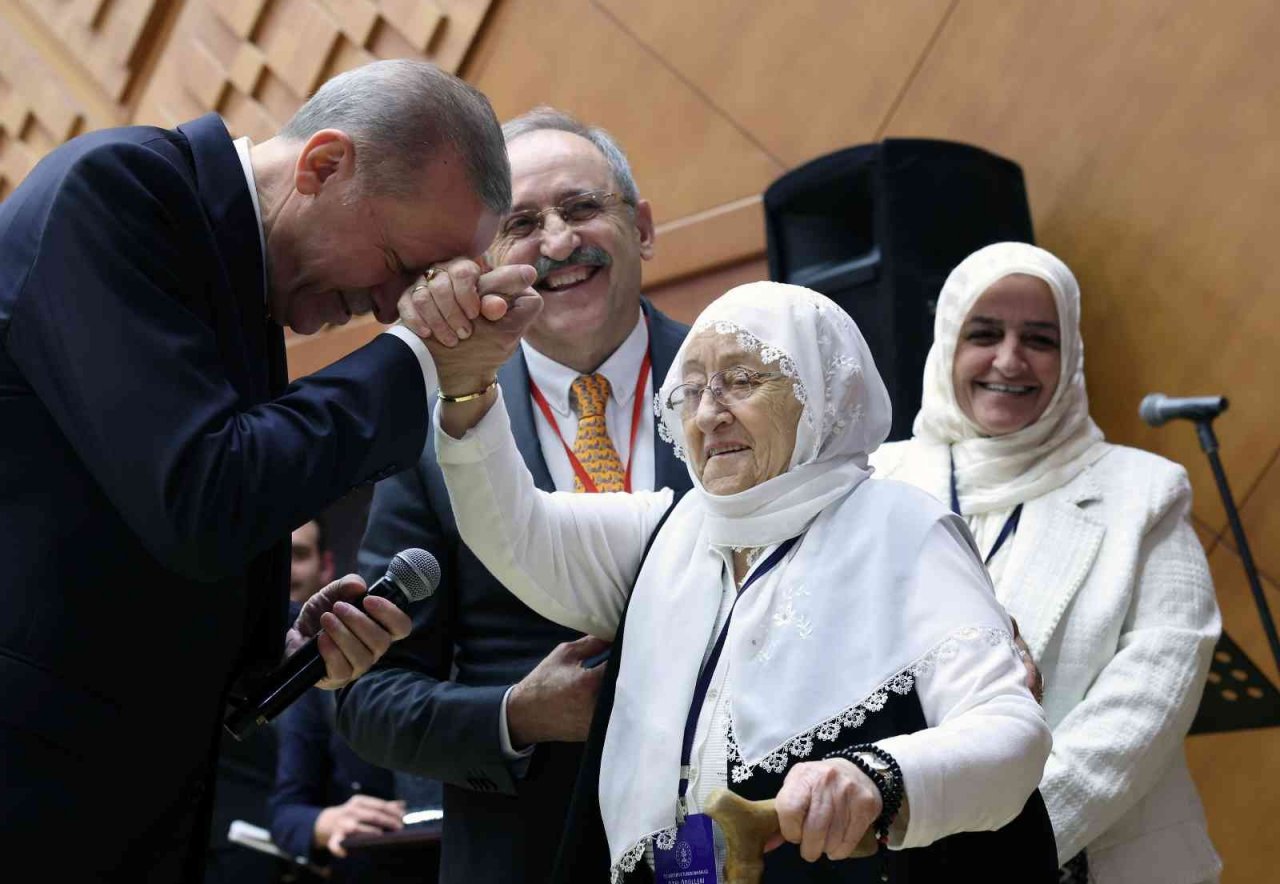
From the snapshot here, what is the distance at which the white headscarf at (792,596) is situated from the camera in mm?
2018

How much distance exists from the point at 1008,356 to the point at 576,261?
965 millimetres

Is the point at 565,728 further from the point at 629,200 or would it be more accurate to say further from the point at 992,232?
the point at 992,232

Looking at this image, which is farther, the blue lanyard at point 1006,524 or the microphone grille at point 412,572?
the blue lanyard at point 1006,524

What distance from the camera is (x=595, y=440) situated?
108 inches

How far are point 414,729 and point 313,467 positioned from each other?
2.44 ft

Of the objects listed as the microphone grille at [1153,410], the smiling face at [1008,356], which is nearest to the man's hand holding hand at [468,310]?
the smiling face at [1008,356]

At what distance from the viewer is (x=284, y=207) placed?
6.68ft

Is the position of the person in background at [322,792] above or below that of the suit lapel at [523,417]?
below

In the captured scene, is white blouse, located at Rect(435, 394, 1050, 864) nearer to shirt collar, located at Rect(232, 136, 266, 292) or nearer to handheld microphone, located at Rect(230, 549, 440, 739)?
handheld microphone, located at Rect(230, 549, 440, 739)

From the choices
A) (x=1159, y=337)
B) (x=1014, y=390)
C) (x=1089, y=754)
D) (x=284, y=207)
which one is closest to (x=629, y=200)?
(x=1014, y=390)

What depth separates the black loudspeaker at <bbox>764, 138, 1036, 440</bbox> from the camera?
388 cm

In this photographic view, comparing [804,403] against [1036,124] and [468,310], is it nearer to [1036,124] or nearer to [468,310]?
[468,310]

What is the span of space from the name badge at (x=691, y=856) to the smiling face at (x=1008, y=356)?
4.69 feet

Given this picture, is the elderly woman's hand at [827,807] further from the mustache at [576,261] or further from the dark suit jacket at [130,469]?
the mustache at [576,261]
